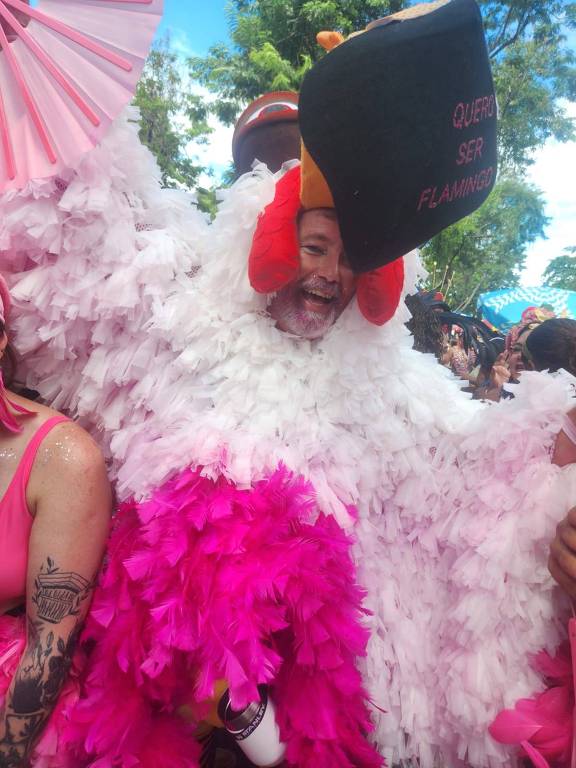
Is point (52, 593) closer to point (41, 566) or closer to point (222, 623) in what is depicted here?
point (41, 566)

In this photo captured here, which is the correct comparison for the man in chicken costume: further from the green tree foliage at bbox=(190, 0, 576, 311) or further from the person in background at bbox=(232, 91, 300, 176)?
the green tree foliage at bbox=(190, 0, 576, 311)

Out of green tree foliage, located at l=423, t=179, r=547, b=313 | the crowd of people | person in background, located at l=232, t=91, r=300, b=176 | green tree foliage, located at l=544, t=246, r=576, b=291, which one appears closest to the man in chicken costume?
person in background, located at l=232, t=91, r=300, b=176

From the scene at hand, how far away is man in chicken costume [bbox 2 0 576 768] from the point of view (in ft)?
2.85

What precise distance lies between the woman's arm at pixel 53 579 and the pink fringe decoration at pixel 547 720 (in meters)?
0.85

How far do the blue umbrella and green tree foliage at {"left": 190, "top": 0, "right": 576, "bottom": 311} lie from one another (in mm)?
899

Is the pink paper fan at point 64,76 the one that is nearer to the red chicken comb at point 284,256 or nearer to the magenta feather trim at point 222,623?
the red chicken comb at point 284,256

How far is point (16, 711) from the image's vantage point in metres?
0.93

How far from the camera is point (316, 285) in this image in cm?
110

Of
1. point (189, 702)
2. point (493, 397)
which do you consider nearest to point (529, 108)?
point (493, 397)

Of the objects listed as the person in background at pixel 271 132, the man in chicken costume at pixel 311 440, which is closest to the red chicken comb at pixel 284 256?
the man in chicken costume at pixel 311 440

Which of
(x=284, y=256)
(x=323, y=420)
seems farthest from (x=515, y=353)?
(x=284, y=256)

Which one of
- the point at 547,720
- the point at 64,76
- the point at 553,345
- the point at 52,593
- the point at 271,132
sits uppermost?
the point at 64,76

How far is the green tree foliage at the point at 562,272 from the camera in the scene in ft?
83.0

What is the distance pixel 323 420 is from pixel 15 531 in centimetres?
67
